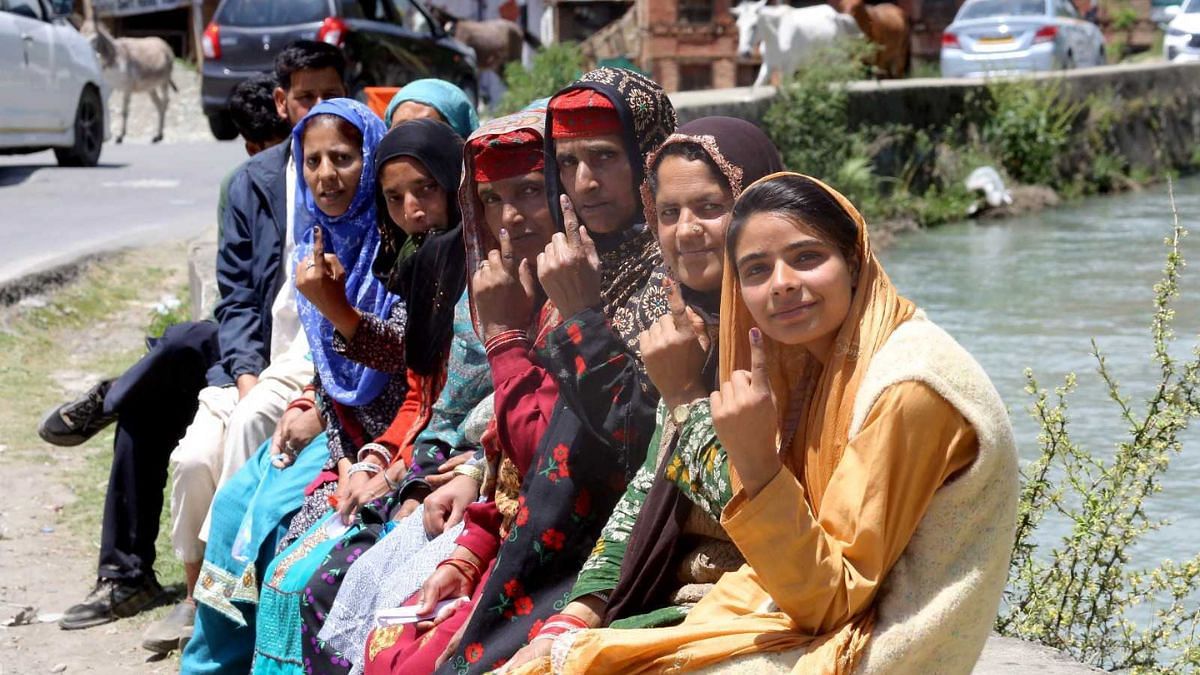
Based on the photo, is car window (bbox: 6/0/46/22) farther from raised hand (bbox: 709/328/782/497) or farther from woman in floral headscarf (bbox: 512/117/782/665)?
raised hand (bbox: 709/328/782/497)

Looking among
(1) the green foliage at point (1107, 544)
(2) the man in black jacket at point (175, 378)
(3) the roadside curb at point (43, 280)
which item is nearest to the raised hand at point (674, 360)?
(1) the green foliage at point (1107, 544)

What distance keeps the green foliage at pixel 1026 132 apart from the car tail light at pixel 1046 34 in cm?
519

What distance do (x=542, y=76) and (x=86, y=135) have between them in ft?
13.6

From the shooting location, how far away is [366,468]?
3598mm

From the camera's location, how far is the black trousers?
4559 mm

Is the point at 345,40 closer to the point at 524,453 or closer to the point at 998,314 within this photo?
the point at 998,314

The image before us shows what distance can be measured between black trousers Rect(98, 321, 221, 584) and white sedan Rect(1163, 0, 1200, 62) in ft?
60.4

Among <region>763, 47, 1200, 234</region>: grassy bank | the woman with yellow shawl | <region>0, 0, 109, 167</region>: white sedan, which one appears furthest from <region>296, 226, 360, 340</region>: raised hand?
<region>0, 0, 109, 167</region>: white sedan

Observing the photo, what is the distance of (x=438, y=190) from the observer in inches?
146

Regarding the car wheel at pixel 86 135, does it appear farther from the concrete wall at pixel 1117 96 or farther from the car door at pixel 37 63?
the concrete wall at pixel 1117 96

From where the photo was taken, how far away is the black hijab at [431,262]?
142 inches

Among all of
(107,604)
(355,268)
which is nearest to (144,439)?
(107,604)

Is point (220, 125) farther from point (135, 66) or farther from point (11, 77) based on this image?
point (135, 66)

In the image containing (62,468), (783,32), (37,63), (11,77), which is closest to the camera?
(62,468)
